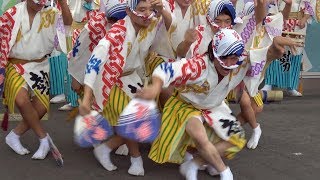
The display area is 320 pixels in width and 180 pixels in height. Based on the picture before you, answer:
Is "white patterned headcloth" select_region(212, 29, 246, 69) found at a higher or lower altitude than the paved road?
higher

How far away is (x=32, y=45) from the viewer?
4.50m

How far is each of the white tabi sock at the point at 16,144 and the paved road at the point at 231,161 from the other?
0.06m

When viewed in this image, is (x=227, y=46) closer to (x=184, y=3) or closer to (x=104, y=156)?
(x=184, y=3)

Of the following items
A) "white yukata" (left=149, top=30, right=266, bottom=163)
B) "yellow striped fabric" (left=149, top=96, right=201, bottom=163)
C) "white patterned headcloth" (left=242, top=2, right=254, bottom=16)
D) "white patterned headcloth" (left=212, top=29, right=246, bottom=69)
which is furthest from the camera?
"white patterned headcloth" (left=242, top=2, right=254, bottom=16)

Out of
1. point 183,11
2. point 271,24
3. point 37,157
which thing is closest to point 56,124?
point 37,157

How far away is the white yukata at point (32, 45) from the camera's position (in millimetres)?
4465

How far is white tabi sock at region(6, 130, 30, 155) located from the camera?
464 cm

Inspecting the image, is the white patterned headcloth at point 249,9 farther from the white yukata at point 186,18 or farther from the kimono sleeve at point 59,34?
the kimono sleeve at point 59,34

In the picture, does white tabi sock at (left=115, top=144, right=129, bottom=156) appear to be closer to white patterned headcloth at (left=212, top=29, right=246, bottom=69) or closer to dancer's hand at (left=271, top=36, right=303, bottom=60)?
white patterned headcloth at (left=212, top=29, right=246, bottom=69)

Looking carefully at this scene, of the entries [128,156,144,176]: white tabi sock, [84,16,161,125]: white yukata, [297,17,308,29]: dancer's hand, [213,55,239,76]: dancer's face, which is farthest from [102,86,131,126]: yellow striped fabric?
[297,17,308,29]: dancer's hand

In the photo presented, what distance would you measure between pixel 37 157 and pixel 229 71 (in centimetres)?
163

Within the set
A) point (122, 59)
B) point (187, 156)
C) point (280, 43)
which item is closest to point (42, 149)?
point (122, 59)

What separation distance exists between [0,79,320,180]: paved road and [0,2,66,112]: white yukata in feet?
1.58

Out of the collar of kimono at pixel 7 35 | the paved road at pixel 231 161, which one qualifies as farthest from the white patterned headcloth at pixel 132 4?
the paved road at pixel 231 161
